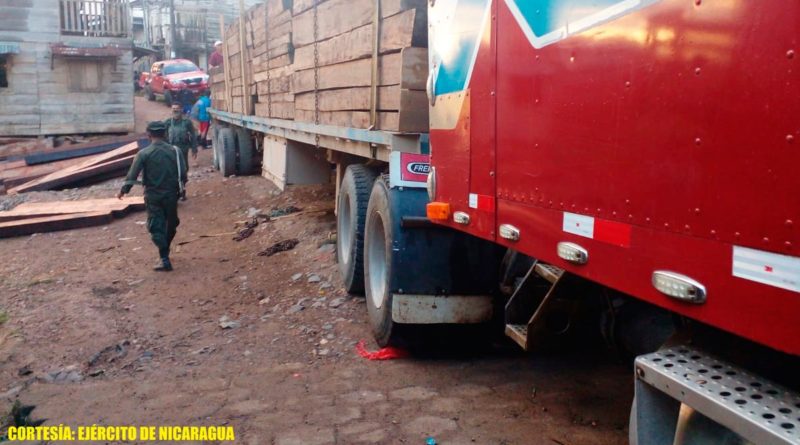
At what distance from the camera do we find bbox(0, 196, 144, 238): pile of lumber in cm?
1074

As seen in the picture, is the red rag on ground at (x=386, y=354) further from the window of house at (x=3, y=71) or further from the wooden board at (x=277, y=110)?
the window of house at (x=3, y=71)

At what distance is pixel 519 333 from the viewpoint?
12.6ft

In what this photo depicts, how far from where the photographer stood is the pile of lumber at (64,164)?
15.3m

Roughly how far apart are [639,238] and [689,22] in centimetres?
66

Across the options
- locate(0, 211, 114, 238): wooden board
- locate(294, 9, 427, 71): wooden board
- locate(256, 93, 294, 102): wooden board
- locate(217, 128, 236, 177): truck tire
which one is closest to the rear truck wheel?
locate(294, 9, 427, 71): wooden board

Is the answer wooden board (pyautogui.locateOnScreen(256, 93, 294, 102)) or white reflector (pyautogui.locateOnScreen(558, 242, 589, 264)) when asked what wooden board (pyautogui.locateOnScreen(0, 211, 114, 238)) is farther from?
white reflector (pyautogui.locateOnScreen(558, 242, 589, 264))

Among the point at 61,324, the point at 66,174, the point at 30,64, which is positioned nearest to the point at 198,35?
the point at 30,64

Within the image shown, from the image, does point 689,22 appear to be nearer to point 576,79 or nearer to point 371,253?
point 576,79

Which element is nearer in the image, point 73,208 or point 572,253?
point 572,253

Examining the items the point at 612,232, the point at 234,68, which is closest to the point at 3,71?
the point at 234,68

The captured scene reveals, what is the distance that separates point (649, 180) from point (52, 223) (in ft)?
34.4

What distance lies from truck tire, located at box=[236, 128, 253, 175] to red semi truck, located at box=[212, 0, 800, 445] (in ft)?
35.7

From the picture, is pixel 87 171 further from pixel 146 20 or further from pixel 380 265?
pixel 146 20

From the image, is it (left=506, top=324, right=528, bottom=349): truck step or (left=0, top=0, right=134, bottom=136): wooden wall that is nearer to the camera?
(left=506, top=324, right=528, bottom=349): truck step
